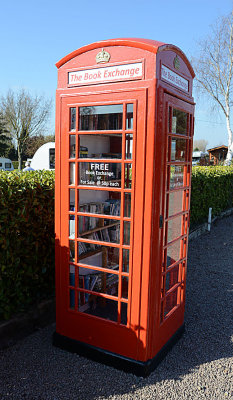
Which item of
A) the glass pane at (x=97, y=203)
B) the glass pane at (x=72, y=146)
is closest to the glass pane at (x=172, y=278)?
the glass pane at (x=97, y=203)

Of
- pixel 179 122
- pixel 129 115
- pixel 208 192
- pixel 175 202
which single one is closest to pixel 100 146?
pixel 129 115

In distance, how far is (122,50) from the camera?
275 centimetres

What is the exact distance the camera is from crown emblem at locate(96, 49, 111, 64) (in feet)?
9.22

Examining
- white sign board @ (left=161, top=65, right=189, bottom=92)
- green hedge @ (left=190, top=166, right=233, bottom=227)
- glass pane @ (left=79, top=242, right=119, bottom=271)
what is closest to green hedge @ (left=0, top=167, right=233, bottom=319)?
glass pane @ (left=79, top=242, right=119, bottom=271)

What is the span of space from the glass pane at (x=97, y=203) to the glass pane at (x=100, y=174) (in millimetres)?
285

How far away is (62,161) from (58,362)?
1.92m

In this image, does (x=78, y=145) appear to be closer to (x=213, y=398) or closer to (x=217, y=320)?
(x=213, y=398)

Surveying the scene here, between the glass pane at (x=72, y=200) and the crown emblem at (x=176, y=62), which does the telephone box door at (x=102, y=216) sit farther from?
the crown emblem at (x=176, y=62)

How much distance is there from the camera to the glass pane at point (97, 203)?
3232 millimetres

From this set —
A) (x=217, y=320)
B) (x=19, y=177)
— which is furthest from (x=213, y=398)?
(x=19, y=177)

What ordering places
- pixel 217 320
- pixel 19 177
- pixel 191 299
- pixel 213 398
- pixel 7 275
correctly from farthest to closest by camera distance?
pixel 191 299 → pixel 217 320 → pixel 19 177 → pixel 7 275 → pixel 213 398

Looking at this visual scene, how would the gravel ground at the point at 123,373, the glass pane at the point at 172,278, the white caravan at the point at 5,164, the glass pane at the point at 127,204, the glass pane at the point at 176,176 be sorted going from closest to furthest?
the gravel ground at the point at 123,373
the glass pane at the point at 127,204
the glass pane at the point at 176,176
the glass pane at the point at 172,278
the white caravan at the point at 5,164

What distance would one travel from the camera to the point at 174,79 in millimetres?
2943

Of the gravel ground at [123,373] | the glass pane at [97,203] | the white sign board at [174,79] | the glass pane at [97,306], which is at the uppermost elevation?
the white sign board at [174,79]
